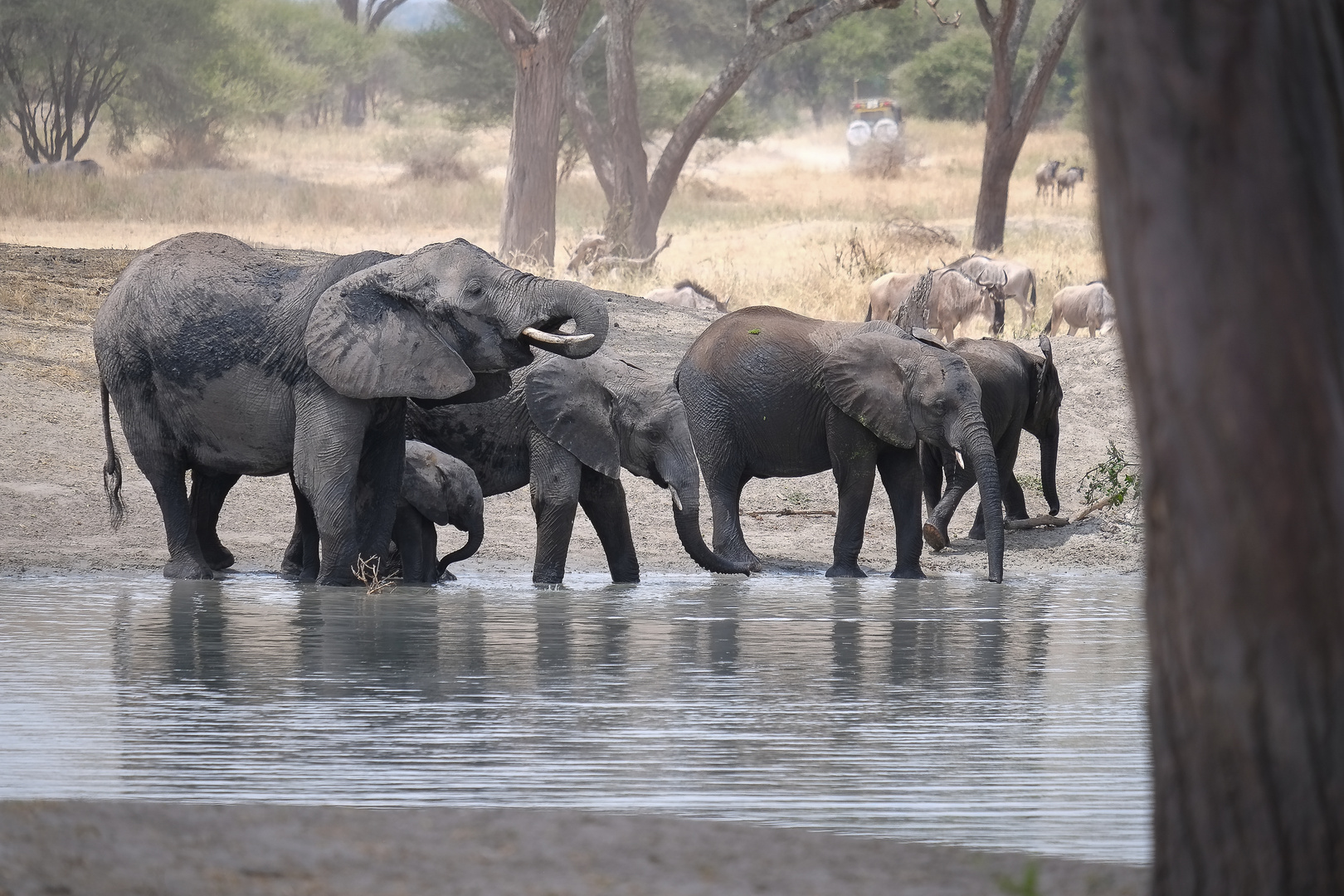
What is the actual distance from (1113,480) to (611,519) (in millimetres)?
4295

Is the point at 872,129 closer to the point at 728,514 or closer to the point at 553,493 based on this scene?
the point at 728,514

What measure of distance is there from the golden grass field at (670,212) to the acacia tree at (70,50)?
137 cm

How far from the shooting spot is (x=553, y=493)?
9.51 meters

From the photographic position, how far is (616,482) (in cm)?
981

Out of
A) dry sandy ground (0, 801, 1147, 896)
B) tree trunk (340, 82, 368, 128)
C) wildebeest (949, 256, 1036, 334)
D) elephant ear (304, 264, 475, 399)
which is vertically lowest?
dry sandy ground (0, 801, 1147, 896)

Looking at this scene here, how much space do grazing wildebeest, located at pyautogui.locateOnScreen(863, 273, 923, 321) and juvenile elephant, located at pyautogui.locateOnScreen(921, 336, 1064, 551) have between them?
739cm

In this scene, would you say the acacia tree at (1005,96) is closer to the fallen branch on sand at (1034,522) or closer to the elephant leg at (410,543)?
the fallen branch on sand at (1034,522)

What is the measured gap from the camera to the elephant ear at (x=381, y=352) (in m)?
8.91

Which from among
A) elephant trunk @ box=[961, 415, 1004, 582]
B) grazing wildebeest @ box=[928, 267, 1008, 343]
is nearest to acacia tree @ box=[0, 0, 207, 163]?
grazing wildebeest @ box=[928, 267, 1008, 343]

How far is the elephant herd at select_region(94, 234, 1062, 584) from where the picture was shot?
353 inches

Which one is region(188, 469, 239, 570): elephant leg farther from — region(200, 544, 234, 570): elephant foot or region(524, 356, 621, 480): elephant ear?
region(524, 356, 621, 480): elephant ear

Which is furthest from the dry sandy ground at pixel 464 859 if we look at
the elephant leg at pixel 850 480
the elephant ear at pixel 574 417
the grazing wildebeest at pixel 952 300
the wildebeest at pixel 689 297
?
the grazing wildebeest at pixel 952 300

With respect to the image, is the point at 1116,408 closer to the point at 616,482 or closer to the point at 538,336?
the point at 616,482

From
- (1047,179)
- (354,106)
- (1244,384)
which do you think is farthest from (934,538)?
(354,106)
